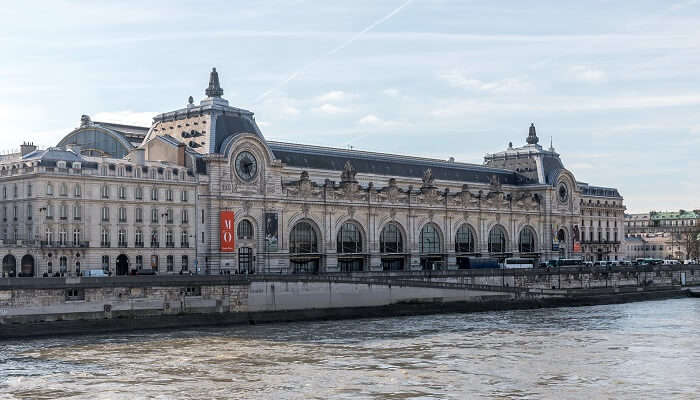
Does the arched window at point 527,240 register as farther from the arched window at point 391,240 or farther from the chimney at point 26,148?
the chimney at point 26,148

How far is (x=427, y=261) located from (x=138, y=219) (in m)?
45.1

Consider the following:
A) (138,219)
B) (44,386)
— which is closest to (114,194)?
(138,219)

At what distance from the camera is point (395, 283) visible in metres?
101

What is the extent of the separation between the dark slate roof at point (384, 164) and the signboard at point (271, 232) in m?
10.7

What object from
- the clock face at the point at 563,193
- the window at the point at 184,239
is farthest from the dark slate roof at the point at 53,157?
the clock face at the point at 563,193

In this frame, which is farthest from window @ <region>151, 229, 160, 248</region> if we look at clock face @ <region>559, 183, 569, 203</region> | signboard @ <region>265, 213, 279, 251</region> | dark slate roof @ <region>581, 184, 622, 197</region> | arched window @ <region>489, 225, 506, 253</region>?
dark slate roof @ <region>581, 184, 622, 197</region>

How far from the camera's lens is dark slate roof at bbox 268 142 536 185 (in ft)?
389

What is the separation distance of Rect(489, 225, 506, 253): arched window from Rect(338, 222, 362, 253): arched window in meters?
26.4

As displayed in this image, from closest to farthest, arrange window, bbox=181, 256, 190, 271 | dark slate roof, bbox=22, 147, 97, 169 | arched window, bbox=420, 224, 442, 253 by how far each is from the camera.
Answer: dark slate roof, bbox=22, 147, 97, 169
window, bbox=181, 256, 190, 271
arched window, bbox=420, 224, 442, 253

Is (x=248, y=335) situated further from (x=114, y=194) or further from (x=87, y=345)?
(x=114, y=194)

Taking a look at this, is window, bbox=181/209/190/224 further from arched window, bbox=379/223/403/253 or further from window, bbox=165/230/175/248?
arched window, bbox=379/223/403/253

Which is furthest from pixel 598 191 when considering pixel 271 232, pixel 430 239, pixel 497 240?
pixel 271 232

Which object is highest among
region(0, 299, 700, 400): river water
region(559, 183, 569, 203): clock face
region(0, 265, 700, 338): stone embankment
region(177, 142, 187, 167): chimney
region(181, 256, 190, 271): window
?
region(177, 142, 187, 167): chimney

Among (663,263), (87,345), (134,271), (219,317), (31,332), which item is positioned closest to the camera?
(87,345)
